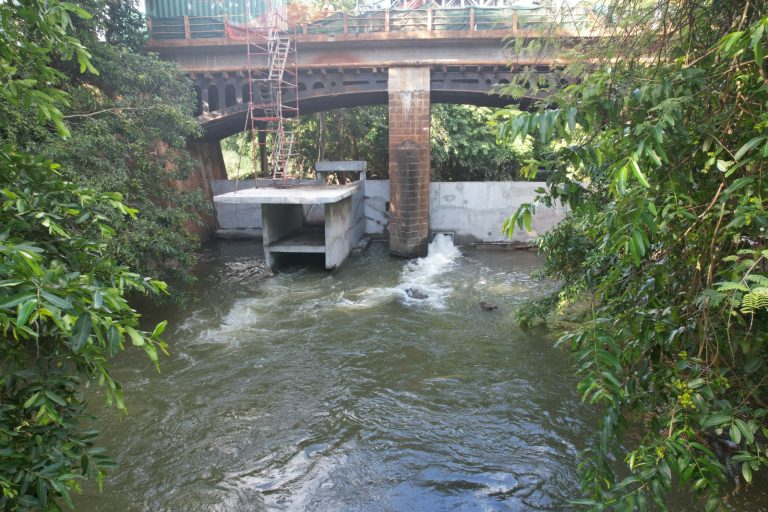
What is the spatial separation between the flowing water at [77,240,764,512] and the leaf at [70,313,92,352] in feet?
11.3

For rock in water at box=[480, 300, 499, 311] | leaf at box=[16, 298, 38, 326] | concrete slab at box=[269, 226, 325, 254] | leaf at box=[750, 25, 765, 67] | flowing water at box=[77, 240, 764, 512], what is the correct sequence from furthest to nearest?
1. concrete slab at box=[269, 226, 325, 254]
2. rock in water at box=[480, 300, 499, 311]
3. flowing water at box=[77, 240, 764, 512]
4. leaf at box=[750, 25, 765, 67]
5. leaf at box=[16, 298, 38, 326]

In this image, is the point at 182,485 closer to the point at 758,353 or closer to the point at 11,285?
the point at 11,285

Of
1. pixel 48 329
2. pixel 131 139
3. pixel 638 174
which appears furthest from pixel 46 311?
pixel 131 139

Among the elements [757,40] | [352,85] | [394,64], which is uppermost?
[394,64]

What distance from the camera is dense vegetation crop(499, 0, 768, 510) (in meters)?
1.90

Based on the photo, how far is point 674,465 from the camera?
1888mm

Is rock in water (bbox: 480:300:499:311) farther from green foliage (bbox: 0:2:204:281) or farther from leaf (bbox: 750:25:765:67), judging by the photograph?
leaf (bbox: 750:25:765:67)

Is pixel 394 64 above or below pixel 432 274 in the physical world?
above

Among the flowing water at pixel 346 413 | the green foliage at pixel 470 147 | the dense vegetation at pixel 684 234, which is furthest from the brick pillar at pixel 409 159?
the dense vegetation at pixel 684 234

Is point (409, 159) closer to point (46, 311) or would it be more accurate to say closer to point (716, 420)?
point (716, 420)

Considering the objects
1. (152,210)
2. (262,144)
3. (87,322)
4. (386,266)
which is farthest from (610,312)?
(262,144)

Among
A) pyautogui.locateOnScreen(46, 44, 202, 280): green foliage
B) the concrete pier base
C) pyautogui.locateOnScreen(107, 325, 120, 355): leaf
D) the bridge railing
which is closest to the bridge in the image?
the bridge railing

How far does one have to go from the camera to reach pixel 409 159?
14.0m

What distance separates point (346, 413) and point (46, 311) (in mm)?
4910
